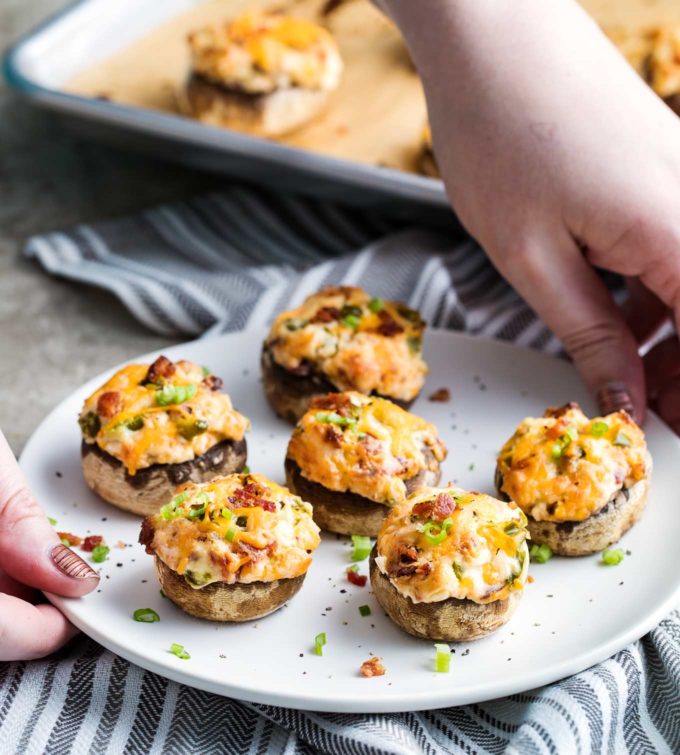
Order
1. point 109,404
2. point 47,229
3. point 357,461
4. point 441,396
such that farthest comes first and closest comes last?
point 47,229
point 441,396
point 109,404
point 357,461

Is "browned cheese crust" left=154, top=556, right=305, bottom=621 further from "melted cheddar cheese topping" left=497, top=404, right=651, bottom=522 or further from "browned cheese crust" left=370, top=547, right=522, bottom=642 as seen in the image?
"melted cheddar cheese topping" left=497, top=404, right=651, bottom=522

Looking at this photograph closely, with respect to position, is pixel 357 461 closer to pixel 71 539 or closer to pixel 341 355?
pixel 341 355

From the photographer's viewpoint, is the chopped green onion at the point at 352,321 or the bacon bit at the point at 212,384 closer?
the bacon bit at the point at 212,384

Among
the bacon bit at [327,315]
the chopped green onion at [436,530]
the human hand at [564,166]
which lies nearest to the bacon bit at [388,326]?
the bacon bit at [327,315]

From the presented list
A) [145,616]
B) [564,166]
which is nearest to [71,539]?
[145,616]

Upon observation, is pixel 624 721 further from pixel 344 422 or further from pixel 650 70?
pixel 650 70

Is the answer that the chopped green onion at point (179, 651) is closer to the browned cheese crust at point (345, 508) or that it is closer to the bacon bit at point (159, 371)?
the browned cheese crust at point (345, 508)
